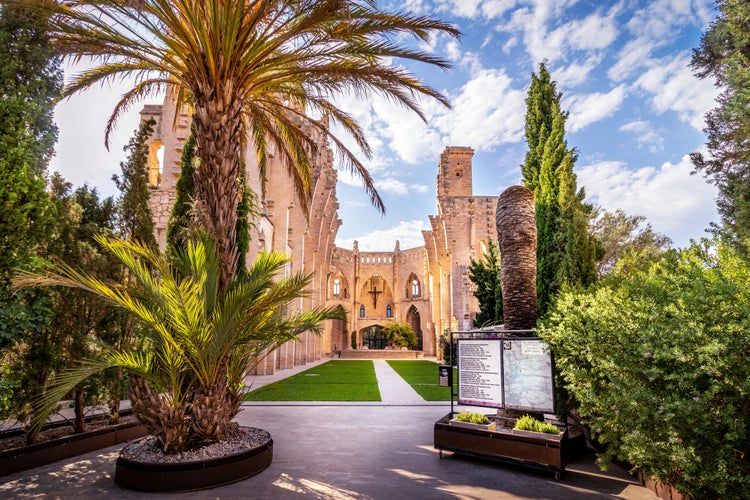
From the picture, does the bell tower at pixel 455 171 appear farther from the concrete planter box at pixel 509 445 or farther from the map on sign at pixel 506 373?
the concrete planter box at pixel 509 445

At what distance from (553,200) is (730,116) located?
468 cm

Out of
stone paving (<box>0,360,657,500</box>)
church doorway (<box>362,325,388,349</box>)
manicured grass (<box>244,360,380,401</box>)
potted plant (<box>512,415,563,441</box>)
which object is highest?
potted plant (<box>512,415,563,441</box>)

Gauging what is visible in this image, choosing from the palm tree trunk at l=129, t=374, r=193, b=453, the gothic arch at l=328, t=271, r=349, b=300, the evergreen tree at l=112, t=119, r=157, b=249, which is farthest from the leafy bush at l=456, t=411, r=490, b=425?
the gothic arch at l=328, t=271, r=349, b=300

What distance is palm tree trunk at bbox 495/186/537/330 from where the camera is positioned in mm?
6785

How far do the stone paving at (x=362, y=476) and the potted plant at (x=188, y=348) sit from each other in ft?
0.82

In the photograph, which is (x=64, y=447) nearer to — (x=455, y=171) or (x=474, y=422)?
(x=474, y=422)

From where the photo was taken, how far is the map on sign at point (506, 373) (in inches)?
218

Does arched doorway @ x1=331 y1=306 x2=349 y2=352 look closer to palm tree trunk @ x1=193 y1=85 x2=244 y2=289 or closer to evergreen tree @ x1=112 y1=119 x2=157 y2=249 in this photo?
evergreen tree @ x1=112 y1=119 x2=157 y2=249

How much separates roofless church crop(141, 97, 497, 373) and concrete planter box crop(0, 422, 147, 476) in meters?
3.92

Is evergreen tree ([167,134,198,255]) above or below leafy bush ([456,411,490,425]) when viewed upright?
above

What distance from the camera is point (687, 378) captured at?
10.6 feet

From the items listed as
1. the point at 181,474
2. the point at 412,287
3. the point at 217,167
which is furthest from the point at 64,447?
the point at 412,287

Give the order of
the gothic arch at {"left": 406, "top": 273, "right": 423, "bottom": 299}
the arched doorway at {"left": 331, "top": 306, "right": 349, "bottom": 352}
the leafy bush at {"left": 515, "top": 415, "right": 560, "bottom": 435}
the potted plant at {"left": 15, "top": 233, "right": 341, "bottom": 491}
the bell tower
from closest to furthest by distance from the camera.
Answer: the potted plant at {"left": 15, "top": 233, "right": 341, "bottom": 491} → the leafy bush at {"left": 515, "top": 415, "right": 560, "bottom": 435} → the bell tower → the arched doorway at {"left": 331, "top": 306, "right": 349, "bottom": 352} → the gothic arch at {"left": 406, "top": 273, "right": 423, "bottom": 299}

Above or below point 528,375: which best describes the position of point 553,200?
above
